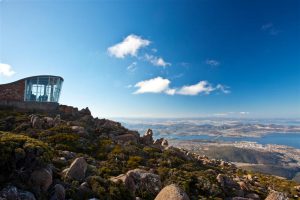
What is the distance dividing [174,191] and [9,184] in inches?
286

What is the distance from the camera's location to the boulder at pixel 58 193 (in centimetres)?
1141

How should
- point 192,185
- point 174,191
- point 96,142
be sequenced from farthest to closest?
point 96,142
point 192,185
point 174,191

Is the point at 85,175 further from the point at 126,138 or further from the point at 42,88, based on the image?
the point at 42,88

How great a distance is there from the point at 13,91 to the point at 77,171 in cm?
3467

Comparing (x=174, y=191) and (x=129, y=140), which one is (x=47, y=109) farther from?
(x=174, y=191)

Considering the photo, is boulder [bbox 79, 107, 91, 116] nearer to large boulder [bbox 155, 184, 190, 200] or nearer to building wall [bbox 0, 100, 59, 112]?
building wall [bbox 0, 100, 59, 112]

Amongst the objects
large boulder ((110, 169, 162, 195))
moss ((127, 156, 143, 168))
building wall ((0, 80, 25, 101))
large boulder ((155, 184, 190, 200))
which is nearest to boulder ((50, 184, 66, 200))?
large boulder ((110, 169, 162, 195))

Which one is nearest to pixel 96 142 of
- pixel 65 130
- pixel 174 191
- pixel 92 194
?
pixel 65 130

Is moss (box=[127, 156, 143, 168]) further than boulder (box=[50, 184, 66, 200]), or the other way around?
moss (box=[127, 156, 143, 168])

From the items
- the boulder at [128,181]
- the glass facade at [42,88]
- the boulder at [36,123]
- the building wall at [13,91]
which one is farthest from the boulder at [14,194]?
the glass facade at [42,88]

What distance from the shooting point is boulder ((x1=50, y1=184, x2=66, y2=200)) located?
37.4 ft

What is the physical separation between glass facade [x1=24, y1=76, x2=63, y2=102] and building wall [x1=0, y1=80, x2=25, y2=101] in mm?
776

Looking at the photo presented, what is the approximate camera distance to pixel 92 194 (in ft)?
42.6

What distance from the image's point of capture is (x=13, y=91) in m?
43.2
